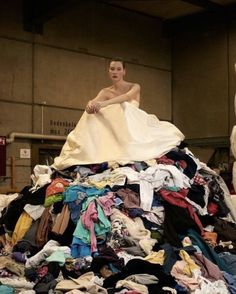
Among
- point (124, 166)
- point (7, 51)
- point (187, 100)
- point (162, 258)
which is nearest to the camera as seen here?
point (162, 258)

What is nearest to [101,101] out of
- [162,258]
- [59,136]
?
[162,258]

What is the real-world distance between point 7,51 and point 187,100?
439 cm

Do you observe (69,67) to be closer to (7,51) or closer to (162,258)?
(7,51)

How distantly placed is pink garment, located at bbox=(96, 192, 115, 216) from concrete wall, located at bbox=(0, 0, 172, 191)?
5.16 metres

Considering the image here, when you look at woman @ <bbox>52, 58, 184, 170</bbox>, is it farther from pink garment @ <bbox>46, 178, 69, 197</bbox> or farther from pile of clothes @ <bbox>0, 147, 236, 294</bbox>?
pink garment @ <bbox>46, 178, 69, 197</bbox>

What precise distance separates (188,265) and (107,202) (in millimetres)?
863

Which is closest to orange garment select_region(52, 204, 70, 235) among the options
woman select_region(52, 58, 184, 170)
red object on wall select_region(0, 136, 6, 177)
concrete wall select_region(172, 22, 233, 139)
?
woman select_region(52, 58, 184, 170)

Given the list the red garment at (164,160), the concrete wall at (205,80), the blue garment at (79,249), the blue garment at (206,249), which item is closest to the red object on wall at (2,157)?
the concrete wall at (205,80)

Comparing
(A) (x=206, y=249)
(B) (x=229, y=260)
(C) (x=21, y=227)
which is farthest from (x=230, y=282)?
(C) (x=21, y=227)

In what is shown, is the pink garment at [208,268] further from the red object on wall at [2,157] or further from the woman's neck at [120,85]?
the red object on wall at [2,157]

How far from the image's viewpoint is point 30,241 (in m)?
4.07

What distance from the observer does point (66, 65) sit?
980cm

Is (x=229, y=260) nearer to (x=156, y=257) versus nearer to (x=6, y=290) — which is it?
(x=156, y=257)

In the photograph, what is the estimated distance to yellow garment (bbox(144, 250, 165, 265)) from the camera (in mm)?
3376
